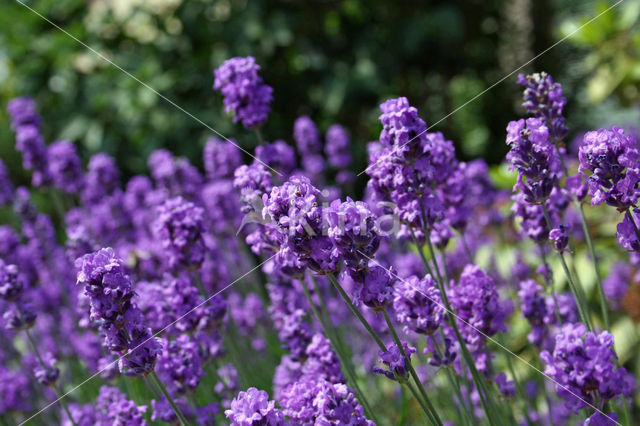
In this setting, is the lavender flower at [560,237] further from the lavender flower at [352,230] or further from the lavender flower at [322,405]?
the lavender flower at [322,405]

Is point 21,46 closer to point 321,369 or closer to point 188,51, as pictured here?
point 188,51

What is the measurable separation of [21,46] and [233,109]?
14.0ft

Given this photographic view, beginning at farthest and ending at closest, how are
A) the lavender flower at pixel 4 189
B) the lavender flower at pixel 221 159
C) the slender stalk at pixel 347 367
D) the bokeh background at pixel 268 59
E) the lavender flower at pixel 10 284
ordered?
the bokeh background at pixel 268 59
the lavender flower at pixel 4 189
the lavender flower at pixel 221 159
the lavender flower at pixel 10 284
the slender stalk at pixel 347 367

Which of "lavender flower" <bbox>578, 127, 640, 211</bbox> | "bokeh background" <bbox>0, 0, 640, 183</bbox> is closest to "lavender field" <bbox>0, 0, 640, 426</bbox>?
"lavender flower" <bbox>578, 127, 640, 211</bbox>

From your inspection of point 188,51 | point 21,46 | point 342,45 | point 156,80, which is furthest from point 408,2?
point 21,46

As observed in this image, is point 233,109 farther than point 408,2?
No

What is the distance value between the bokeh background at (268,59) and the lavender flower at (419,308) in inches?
161

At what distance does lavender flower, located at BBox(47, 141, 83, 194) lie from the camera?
12.4ft

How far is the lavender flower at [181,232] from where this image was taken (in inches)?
89.3


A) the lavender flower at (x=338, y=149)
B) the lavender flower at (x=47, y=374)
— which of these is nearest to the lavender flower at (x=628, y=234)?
the lavender flower at (x=47, y=374)

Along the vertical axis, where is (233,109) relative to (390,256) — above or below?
above

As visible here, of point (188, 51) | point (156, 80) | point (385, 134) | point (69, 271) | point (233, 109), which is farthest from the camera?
point (188, 51)

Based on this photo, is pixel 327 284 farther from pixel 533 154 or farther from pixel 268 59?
pixel 268 59

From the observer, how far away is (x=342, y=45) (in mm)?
6309
